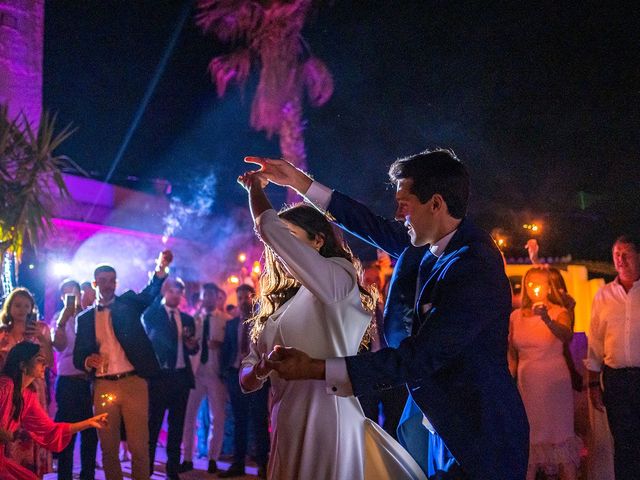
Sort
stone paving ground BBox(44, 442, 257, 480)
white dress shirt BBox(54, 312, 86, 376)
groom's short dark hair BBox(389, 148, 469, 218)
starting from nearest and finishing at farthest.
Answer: groom's short dark hair BBox(389, 148, 469, 218)
white dress shirt BBox(54, 312, 86, 376)
stone paving ground BBox(44, 442, 257, 480)

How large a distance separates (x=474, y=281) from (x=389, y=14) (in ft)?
36.8

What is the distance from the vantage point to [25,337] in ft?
21.8

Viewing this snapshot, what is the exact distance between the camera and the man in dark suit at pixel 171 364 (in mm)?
8375

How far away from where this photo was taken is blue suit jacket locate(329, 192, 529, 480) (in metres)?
2.15

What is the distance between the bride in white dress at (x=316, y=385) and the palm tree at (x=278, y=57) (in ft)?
43.7

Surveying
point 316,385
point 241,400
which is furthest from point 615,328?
point 241,400

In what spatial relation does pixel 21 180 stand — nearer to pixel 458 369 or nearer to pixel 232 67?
pixel 458 369

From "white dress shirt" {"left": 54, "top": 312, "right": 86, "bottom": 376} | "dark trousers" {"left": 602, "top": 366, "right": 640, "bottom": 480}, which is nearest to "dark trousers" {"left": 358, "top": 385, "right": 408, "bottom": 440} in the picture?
"dark trousers" {"left": 602, "top": 366, "right": 640, "bottom": 480}

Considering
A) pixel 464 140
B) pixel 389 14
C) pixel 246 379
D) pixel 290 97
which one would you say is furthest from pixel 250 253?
pixel 246 379

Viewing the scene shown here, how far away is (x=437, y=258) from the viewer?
2518 mm

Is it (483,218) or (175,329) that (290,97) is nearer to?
(483,218)

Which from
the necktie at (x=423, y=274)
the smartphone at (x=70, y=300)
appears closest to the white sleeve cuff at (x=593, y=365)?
the necktie at (x=423, y=274)

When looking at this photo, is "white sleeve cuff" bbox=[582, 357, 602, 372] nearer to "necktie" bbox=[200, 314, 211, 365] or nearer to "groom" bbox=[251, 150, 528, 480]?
"groom" bbox=[251, 150, 528, 480]

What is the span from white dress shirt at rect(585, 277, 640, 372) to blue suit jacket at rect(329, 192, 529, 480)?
3795 mm
